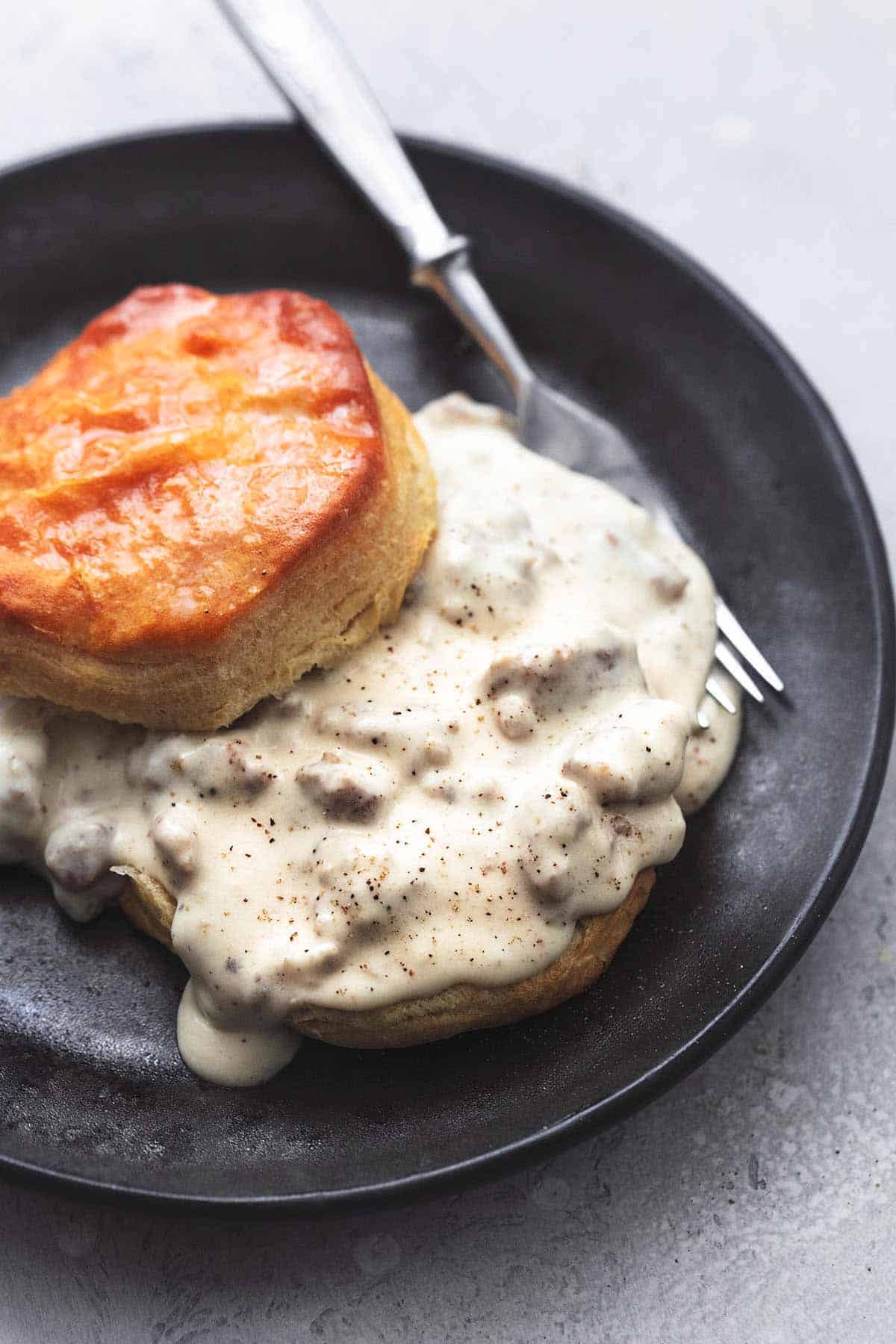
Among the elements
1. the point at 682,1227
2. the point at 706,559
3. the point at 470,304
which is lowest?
the point at 682,1227

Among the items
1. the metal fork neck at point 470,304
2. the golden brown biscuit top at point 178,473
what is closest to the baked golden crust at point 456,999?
the golden brown biscuit top at point 178,473

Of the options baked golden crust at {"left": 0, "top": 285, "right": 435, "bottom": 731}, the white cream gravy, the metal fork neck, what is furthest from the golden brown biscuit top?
the metal fork neck

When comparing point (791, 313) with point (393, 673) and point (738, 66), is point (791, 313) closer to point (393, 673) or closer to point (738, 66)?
point (738, 66)

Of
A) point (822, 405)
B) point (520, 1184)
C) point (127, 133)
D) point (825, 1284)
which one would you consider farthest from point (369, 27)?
point (825, 1284)

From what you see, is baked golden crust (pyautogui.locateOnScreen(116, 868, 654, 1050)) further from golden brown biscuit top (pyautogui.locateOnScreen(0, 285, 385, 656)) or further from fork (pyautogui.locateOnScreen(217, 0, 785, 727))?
fork (pyautogui.locateOnScreen(217, 0, 785, 727))

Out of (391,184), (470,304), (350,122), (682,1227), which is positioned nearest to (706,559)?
(470,304)

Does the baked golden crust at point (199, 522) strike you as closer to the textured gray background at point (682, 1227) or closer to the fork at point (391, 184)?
the fork at point (391, 184)

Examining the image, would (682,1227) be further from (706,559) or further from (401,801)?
(706,559)
